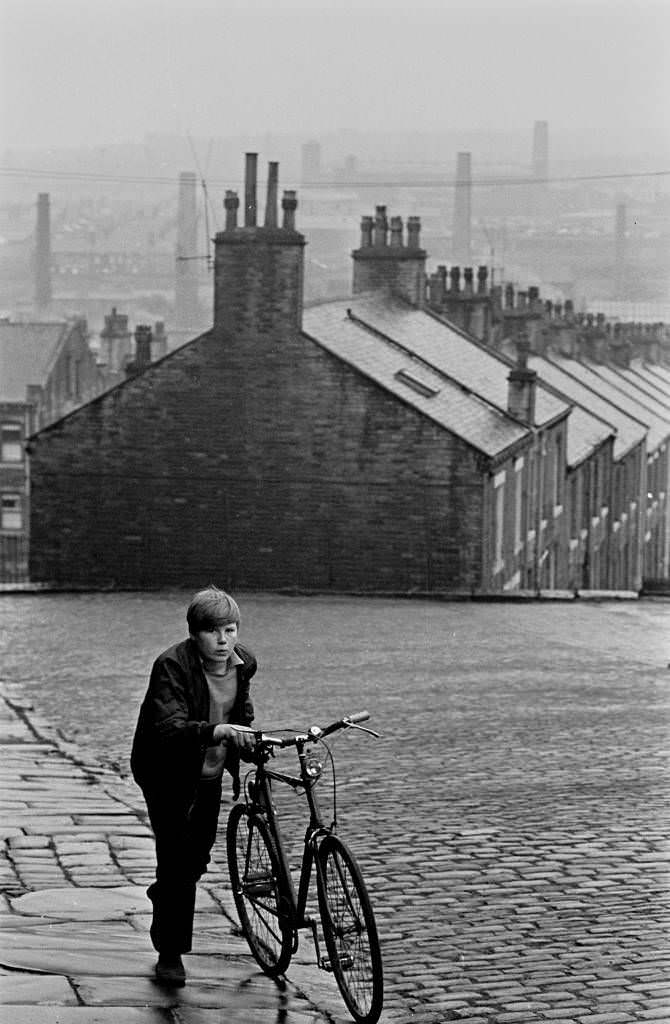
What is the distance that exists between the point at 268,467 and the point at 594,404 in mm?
21717

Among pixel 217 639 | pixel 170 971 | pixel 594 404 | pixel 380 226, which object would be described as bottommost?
pixel 170 971

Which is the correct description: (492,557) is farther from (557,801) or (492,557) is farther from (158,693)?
(158,693)

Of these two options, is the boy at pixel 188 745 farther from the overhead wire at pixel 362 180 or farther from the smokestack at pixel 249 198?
→ the overhead wire at pixel 362 180

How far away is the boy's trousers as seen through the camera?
703 centimetres

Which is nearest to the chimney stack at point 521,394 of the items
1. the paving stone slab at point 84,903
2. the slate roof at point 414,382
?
the slate roof at point 414,382

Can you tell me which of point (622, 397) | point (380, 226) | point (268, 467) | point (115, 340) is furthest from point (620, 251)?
point (268, 467)

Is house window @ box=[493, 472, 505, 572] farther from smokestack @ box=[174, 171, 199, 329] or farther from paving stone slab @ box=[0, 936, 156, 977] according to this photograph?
smokestack @ box=[174, 171, 199, 329]

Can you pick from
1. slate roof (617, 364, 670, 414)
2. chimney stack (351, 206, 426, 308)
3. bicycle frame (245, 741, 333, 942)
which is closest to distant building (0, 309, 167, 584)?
slate roof (617, 364, 670, 414)

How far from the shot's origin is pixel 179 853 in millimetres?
7043

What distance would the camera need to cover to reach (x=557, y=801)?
37.1ft

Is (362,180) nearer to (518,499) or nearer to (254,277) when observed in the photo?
(518,499)

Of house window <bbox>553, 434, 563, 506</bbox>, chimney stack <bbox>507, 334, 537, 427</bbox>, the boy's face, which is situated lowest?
the boy's face

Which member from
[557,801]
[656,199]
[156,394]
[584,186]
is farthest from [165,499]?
[584,186]

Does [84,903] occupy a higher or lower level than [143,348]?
lower
